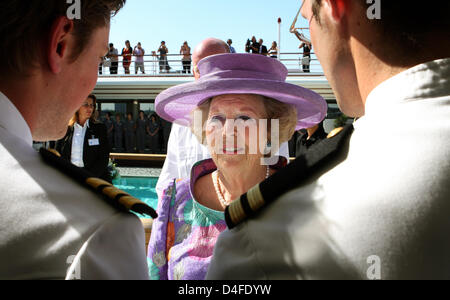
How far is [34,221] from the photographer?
65 centimetres

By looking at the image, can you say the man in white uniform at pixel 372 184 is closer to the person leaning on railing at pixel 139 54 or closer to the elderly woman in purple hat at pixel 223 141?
the elderly woman in purple hat at pixel 223 141

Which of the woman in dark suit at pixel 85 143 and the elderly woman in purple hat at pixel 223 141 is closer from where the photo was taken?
the elderly woman in purple hat at pixel 223 141

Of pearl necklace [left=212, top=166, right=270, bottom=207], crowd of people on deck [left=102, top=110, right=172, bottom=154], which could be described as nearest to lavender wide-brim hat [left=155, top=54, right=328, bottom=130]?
pearl necklace [left=212, top=166, right=270, bottom=207]

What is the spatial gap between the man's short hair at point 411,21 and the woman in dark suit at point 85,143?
4103 millimetres

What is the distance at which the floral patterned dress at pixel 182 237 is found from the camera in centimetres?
152

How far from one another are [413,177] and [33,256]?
65 cm

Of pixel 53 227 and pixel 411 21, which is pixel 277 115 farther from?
pixel 53 227

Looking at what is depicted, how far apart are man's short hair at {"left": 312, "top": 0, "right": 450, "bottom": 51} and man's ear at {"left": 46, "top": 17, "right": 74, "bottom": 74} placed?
66cm

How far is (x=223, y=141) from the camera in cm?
182

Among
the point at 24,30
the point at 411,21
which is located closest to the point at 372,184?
the point at 411,21

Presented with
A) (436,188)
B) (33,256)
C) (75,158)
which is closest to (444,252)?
(436,188)

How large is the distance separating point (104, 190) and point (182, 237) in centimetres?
92

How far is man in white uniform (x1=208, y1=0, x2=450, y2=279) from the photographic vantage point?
1.77ft

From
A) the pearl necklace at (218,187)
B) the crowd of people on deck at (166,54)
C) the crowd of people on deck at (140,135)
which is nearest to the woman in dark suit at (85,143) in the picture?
the pearl necklace at (218,187)
